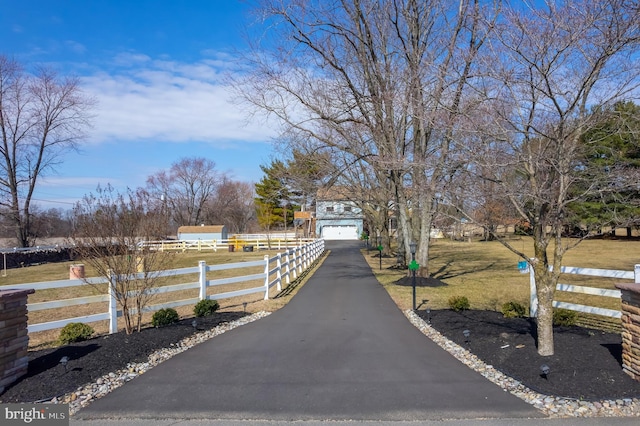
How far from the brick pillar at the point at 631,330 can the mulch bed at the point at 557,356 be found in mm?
125

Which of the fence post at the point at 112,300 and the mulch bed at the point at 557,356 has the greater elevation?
the fence post at the point at 112,300

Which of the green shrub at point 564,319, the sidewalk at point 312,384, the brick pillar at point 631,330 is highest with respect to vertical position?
the brick pillar at point 631,330

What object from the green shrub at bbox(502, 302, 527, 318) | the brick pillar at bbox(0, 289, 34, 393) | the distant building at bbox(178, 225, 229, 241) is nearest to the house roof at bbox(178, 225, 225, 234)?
the distant building at bbox(178, 225, 229, 241)

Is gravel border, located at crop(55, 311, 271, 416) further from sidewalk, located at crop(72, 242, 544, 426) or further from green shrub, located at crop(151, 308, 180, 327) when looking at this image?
green shrub, located at crop(151, 308, 180, 327)

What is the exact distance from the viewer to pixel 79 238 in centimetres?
764

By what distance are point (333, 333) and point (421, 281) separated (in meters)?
8.71

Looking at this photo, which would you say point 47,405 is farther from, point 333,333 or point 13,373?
point 333,333

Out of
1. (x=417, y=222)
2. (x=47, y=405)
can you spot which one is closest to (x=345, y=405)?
(x=47, y=405)

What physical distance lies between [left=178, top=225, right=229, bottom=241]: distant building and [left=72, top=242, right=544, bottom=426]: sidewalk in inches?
1846

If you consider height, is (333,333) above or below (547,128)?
below

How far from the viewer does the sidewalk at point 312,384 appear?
4527mm

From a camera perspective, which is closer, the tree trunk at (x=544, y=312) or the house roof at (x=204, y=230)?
the tree trunk at (x=544, y=312)

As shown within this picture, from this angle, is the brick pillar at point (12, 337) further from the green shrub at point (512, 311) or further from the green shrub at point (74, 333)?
the green shrub at point (512, 311)

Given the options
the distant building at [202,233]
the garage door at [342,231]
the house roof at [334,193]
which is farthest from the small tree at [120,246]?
the garage door at [342,231]
